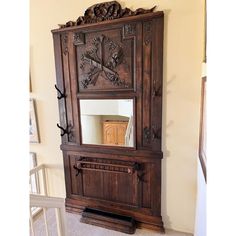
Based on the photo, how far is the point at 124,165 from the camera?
2195mm

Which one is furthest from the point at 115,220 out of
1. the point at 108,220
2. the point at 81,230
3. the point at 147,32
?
the point at 147,32

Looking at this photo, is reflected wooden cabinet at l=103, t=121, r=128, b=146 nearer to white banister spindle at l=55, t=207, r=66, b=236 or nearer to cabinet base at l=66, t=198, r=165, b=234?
cabinet base at l=66, t=198, r=165, b=234

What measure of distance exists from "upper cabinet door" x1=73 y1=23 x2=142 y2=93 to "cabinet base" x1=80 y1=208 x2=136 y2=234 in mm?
1447

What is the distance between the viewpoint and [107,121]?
2.23 meters

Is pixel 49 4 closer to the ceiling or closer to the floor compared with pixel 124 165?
closer to the ceiling

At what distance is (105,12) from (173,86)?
101 centimetres

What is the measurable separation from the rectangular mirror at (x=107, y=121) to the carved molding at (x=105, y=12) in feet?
2.73

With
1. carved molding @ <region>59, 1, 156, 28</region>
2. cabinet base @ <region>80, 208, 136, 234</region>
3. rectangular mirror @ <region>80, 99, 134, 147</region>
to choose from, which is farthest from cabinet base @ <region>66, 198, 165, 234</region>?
carved molding @ <region>59, 1, 156, 28</region>

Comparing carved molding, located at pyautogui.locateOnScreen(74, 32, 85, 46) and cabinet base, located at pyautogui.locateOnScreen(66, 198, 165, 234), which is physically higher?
carved molding, located at pyautogui.locateOnScreen(74, 32, 85, 46)

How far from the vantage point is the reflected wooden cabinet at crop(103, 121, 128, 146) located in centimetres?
217
